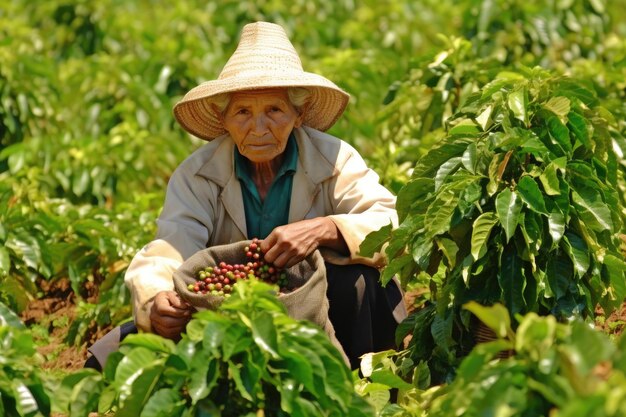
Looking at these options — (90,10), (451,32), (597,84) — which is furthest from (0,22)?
(597,84)

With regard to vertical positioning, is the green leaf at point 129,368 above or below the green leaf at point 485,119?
below

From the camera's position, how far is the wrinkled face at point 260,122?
393 cm

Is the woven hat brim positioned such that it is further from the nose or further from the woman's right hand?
the woman's right hand

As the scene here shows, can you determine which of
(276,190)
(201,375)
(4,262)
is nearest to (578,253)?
(276,190)

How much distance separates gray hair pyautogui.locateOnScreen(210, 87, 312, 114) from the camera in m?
4.03

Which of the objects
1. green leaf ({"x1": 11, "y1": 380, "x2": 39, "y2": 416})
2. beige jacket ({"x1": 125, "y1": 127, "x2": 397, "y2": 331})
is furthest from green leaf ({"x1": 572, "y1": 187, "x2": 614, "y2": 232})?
green leaf ({"x1": 11, "y1": 380, "x2": 39, "y2": 416})

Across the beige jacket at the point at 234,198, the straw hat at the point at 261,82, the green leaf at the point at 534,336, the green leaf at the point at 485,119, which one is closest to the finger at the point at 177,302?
the beige jacket at the point at 234,198

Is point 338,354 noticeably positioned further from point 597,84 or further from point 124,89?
point 124,89

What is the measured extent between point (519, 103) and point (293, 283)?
2.63 ft

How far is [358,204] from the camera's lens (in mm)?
4004

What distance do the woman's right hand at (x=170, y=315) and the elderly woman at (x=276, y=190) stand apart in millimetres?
101

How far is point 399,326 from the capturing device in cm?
386

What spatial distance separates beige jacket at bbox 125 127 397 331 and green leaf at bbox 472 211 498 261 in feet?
1.47

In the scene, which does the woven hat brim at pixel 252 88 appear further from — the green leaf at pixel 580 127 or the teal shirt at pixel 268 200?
the green leaf at pixel 580 127
